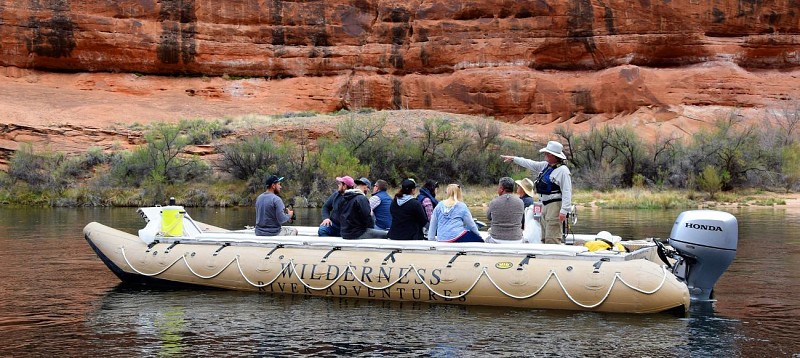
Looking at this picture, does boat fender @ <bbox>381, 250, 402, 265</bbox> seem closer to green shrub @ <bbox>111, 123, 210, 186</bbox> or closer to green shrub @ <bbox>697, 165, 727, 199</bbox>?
green shrub @ <bbox>697, 165, 727, 199</bbox>

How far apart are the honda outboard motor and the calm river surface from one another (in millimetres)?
351

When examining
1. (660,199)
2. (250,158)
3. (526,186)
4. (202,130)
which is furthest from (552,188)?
(202,130)

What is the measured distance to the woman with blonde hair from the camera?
11.9 meters

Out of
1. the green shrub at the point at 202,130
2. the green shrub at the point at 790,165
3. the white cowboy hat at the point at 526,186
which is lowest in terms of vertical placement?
the white cowboy hat at the point at 526,186

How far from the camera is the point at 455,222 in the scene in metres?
11.9

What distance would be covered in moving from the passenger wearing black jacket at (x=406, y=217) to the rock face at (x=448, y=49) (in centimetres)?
3846

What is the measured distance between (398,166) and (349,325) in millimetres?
28714

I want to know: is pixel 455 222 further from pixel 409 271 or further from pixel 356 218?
pixel 356 218

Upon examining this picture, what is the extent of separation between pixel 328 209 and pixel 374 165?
2490 cm

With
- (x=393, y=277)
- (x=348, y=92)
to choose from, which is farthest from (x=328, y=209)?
(x=348, y=92)

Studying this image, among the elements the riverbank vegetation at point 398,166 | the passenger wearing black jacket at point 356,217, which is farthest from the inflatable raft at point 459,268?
the riverbank vegetation at point 398,166

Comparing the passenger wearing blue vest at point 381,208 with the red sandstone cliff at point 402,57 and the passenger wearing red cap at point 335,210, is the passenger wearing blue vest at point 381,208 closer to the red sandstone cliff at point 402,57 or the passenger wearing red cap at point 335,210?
the passenger wearing red cap at point 335,210

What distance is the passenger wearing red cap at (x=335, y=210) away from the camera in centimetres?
1294

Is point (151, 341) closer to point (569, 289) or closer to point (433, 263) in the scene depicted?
point (433, 263)
